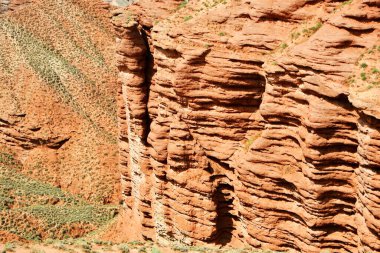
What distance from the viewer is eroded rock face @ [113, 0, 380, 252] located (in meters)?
29.6

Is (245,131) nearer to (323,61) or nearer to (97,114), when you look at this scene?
(323,61)

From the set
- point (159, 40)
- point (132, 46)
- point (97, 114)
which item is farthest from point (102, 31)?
point (159, 40)

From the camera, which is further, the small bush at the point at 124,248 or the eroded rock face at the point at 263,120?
the small bush at the point at 124,248

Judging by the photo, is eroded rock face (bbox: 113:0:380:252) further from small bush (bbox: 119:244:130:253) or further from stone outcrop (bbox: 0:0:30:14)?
stone outcrop (bbox: 0:0:30:14)

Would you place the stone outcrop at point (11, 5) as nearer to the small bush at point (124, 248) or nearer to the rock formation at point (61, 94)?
the rock formation at point (61, 94)

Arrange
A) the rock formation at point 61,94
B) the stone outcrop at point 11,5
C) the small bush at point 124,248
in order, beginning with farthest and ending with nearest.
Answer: the stone outcrop at point 11,5 → the rock formation at point 61,94 → the small bush at point 124,248

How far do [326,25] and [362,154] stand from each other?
6742mm

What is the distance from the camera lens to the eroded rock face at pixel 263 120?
2962 cm

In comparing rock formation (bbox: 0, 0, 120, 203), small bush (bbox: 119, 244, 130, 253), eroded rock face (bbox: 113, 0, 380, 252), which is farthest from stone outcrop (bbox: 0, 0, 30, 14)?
small bush (bbox: 119, 244, 130, 253)

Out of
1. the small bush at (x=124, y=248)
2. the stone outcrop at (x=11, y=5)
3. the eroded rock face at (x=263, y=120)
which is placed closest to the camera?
the eroded rock face at (x=263, y=120)

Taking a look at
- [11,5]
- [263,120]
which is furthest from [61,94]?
[263,120]

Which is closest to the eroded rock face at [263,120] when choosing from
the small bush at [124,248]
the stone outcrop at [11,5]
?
the small bush at [124,248]

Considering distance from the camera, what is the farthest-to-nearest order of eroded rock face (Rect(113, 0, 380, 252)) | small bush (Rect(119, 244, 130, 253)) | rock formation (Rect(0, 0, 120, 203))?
rock formation (Rect(0, 0, 120, 203)) → small bush (Rect(119, 244, 130, 253)) → eroded rock face (Rect(113, 0, 380, 252))

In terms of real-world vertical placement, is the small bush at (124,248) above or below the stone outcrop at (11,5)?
below
